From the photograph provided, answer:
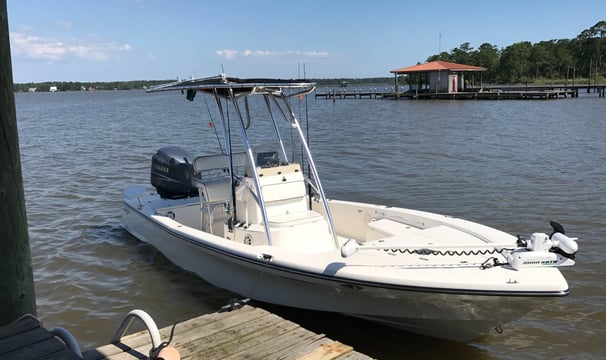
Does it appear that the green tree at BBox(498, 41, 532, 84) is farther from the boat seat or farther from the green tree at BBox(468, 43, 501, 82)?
the boat seat

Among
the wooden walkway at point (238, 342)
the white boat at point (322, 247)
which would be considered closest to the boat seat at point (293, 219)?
the white boat at point (322, 247)

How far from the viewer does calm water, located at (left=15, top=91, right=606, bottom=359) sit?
5.88m

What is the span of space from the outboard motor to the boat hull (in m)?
1.70

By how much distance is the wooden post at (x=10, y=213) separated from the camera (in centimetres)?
284

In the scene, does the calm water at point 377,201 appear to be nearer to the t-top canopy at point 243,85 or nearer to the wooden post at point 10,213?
the t-top canopy at point 243,85

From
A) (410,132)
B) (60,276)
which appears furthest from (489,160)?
(60,276)

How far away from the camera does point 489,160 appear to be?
16297 millimetres

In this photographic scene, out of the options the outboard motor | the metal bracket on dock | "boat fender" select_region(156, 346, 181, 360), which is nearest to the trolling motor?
"boat fender" select_region(156, 346, 181, 360)

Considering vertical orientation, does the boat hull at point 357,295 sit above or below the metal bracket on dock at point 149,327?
below

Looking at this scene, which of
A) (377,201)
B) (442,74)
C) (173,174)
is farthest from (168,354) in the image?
(442,74)

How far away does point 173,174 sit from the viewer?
855 cm

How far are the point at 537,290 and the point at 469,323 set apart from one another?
0.85 m

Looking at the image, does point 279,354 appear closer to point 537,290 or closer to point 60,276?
point 537,290

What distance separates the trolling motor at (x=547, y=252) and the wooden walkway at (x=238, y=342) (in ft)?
6.41
